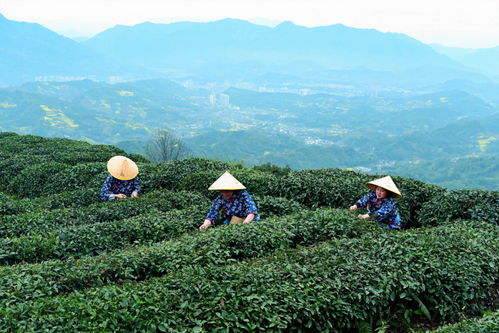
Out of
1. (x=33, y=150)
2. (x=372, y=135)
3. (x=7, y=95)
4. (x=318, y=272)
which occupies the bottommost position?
(x=372, y=135)

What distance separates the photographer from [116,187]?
40.8 feet

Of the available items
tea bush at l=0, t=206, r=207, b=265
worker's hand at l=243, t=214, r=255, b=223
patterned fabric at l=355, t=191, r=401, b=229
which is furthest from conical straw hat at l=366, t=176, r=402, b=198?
tea bush at l=0, t=206, r=207, b=265

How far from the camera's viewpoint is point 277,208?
37.9ft

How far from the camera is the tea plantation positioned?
5570 mm

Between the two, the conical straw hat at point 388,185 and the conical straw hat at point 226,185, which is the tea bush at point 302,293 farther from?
the conical straw hat at point 226,185

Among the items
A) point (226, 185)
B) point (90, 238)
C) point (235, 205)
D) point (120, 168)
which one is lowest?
point (90, 238)

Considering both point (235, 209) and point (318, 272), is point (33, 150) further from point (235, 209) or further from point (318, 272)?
point (318, 272)

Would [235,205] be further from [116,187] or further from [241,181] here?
[116,187]

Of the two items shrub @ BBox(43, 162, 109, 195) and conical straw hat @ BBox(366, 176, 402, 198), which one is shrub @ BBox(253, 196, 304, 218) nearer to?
conical straw hat @ BBox(366, 176, 402, 198)

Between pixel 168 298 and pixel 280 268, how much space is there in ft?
6.26

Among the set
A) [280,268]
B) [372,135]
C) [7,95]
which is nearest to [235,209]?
[280,268]

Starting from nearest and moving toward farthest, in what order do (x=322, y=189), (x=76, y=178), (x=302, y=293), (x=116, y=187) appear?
(x=302, y=293), (x=116, y=187), (x=322, y=189), (x=76, y=178)

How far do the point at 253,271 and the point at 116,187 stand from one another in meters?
7.15

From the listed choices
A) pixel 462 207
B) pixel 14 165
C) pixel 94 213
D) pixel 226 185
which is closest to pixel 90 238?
pixel 94 213
